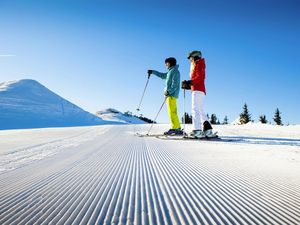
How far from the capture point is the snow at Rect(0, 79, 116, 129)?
2388 cm

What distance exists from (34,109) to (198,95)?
998 inches

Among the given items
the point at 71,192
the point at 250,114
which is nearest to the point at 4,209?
the point at 71,192

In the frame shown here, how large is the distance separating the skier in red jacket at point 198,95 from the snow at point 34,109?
19.3 meters

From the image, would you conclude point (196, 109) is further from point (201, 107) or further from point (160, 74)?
point (160, 74)

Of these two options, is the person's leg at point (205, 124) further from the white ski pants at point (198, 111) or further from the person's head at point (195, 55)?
the person's head at point (195, 55)

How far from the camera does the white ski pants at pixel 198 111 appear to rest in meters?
6.75

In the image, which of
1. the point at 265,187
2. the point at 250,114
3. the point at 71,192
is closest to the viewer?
the point at 71,192

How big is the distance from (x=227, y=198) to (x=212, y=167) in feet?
3.74

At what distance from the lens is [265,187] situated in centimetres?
199

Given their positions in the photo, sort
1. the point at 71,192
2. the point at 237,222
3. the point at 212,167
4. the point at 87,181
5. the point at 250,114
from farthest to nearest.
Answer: the point at 250,114
the point at 212,167
the point at 87,181
the point at 71,192
the point at 237,222

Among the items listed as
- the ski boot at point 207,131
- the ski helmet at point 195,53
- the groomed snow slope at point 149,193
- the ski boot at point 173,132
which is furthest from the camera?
the ski boot at point 173,132

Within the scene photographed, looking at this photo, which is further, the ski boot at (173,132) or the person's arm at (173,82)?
the person's arm at (173,82)

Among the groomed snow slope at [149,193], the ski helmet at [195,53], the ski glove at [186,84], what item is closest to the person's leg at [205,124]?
the ski glove at [186,84]

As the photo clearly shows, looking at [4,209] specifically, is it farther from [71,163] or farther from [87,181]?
[71,163]
